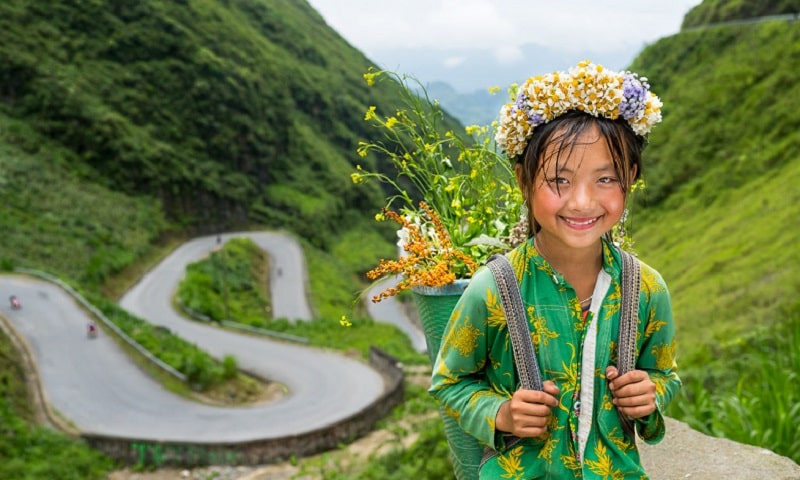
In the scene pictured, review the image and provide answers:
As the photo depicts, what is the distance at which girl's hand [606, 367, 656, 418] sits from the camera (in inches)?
81.2

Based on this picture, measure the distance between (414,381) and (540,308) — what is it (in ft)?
64.1

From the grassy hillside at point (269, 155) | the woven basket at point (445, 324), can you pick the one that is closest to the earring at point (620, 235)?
the woven basket at point (445, 324)

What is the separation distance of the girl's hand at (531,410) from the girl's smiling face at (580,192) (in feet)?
1.69

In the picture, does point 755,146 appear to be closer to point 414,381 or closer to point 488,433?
point 414,381

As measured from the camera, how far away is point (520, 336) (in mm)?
2100

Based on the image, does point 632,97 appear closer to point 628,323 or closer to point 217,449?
point 628,323

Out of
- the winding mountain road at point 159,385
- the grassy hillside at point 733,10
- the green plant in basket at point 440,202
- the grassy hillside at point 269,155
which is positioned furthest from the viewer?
the grassy hillside at point 733,10

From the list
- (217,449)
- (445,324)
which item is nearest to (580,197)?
(445,324)

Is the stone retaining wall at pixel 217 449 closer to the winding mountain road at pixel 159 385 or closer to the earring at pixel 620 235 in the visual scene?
the winding mountain road at pixel 159 385

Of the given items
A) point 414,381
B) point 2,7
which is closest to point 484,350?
point 414,381

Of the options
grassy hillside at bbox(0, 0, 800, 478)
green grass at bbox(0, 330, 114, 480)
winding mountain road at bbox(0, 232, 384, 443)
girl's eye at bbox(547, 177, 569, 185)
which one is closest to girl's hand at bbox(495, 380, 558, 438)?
girl's eye at bbox(547, 177, 569, 185)

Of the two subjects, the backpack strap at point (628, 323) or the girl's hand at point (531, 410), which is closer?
the girl's hand at point (531, 410)

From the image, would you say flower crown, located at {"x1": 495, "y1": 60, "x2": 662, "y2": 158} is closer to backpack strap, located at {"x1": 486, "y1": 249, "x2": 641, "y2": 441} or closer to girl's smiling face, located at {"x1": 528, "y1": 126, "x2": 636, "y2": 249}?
girl's smiling face, located at {"x1": 528, "y1": 126, "x2": 636, "y2": 249}

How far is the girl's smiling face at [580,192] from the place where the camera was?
6.69 feet
